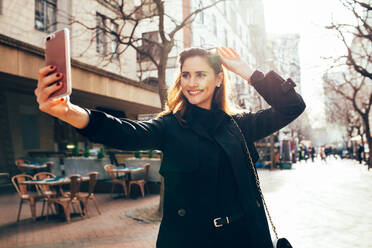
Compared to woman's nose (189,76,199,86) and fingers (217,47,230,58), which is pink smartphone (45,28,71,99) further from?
fingers (217,47,230,58)

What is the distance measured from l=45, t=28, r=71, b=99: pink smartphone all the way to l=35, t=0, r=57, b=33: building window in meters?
15.5

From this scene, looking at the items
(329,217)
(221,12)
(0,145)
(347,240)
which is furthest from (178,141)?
(221,12)

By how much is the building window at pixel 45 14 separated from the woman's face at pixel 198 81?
15.1 m

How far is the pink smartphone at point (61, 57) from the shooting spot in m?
1.23

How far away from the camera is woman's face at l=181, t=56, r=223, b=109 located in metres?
2.00

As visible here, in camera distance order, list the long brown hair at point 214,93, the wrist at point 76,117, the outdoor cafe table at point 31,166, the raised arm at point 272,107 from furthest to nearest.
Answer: the outdoor cafe table at point 31,166
the long brown hair at point 214,93
the raised arm at point 272,107
the wrist at point 76,117

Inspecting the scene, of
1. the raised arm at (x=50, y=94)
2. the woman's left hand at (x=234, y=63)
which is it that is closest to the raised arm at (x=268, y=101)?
the woman's left hand at (x=234, y=63)

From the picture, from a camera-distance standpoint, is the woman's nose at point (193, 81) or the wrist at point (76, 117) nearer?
the wrist at point (76, 117)

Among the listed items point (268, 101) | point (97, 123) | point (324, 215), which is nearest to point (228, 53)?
point (268, 101)

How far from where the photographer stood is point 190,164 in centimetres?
171

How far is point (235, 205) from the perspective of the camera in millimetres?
1719

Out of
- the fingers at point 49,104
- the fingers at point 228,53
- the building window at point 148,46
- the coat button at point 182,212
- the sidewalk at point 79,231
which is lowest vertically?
the sidewalk at point 79,231

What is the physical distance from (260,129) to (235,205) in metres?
0.59

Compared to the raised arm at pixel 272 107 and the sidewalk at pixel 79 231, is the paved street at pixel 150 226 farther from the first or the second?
the raised arm at pixel 272 107
